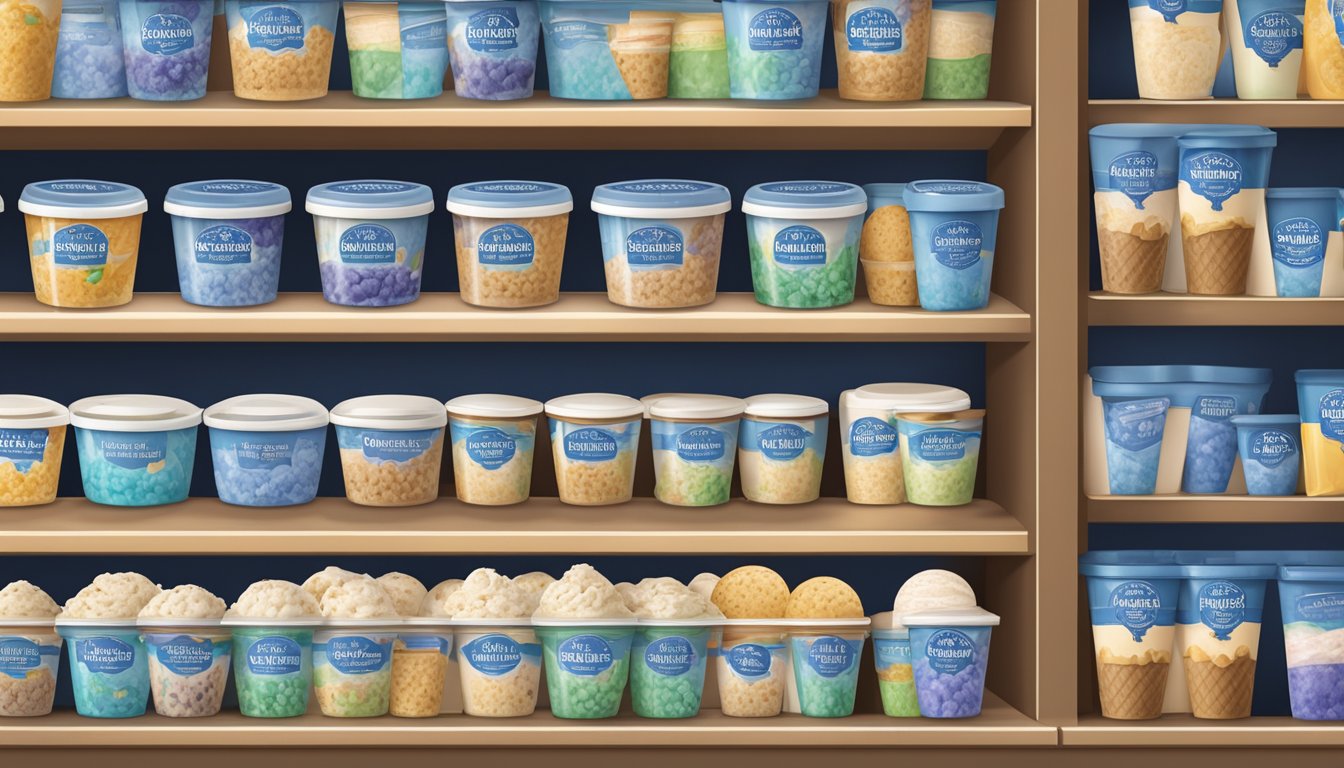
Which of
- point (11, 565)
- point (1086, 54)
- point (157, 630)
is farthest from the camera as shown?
point (11, 565)

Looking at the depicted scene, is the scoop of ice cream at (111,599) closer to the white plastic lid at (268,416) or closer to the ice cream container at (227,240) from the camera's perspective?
the white plastic lid at (268,416)

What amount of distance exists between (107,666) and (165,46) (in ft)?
3.37

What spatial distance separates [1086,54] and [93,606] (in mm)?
1951

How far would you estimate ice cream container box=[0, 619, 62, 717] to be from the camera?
270 centimetres

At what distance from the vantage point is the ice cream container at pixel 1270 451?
2.74 metres

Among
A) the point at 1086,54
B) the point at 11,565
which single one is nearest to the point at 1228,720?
the point at 1086,54

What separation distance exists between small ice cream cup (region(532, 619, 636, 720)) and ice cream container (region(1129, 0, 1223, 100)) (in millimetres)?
1266

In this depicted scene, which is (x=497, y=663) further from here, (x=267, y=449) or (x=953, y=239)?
(x=953, y=239)

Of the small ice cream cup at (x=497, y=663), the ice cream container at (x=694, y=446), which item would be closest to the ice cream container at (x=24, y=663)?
the small ice cream cup at (x=497, y=663)

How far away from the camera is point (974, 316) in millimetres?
2727

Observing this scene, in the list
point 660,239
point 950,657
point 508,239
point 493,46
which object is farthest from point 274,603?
point 950,657

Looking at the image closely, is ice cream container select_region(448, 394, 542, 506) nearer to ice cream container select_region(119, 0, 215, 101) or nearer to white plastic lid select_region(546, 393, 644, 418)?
white plastic lid select_region(546, 393, 644, 418)

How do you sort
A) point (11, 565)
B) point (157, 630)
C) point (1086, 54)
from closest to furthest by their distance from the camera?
point (157, 630) < point (1086, 54) < point (11, 565)

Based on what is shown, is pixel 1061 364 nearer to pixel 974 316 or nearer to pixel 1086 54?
pixel 974 316
